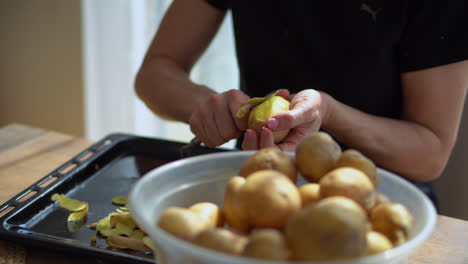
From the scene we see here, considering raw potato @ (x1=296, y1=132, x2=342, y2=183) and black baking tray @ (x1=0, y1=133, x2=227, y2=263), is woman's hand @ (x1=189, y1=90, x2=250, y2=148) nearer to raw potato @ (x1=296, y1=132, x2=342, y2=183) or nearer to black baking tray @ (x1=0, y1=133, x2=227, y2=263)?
black baking tray @ (x1=0, y1=133, x2=227, y2=263)

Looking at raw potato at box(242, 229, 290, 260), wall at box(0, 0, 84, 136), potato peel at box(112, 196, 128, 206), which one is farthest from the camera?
wall at box(0, 0, 84, 136)

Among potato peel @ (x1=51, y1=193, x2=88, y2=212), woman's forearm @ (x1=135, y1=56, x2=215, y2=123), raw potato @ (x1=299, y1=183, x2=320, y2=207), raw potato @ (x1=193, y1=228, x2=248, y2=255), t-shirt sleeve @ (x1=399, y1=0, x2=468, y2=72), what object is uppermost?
t-shirt sleeve @ (x1=399, y1=0, x2=468, y2=72)

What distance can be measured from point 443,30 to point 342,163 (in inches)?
20.9

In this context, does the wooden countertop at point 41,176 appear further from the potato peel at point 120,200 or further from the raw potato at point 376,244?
the raw potato at point 376,244

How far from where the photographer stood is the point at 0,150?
859 millimetres

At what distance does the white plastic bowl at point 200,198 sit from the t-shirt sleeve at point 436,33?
1.56ft

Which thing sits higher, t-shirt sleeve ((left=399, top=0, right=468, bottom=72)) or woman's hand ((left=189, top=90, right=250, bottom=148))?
t-shirt sleeve ((left=399, top=0, right=468, bottom=72))

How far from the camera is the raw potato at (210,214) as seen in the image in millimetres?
358

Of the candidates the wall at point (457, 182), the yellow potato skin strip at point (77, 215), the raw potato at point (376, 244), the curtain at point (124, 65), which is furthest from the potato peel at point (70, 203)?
the curtain at point (124, 65)

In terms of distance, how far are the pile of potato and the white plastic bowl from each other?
0.01 m

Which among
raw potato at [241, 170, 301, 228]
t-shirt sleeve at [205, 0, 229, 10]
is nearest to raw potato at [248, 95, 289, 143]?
raw potato at [241, 170, 301, 228]

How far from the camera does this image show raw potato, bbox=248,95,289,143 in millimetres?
636

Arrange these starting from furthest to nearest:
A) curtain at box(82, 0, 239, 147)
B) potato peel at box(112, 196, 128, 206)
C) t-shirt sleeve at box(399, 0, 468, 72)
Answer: curtain at box(82, 0, 239, 147), t-shirt sleeve at box(399, 0, 468, 72), potato peel at box(112, 196, 128, 206)

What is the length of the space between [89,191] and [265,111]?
0.96 feet
